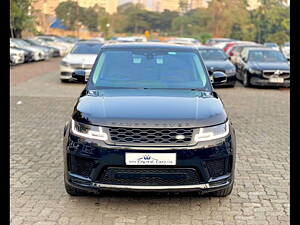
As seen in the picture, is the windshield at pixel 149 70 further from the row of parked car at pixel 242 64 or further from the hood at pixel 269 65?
the hood at pixel 269 65

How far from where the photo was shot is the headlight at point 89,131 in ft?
13.6

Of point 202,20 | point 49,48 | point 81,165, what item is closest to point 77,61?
point 81,165

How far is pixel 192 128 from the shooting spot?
4.14 meters

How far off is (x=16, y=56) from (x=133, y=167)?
1905cm

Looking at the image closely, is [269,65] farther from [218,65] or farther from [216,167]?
[216,167]

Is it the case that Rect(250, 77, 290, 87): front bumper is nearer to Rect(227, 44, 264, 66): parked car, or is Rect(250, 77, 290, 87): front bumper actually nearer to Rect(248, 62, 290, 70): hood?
Rect(248, 62, 290, 70): hood

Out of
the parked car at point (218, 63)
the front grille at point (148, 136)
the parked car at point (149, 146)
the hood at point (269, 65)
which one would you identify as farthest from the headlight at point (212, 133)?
the hood at point (269, 65)

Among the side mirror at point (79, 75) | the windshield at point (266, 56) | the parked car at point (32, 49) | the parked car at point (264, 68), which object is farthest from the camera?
the parked car at point (32, 49)

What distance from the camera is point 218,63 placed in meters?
15.5

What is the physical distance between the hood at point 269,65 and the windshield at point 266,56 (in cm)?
44

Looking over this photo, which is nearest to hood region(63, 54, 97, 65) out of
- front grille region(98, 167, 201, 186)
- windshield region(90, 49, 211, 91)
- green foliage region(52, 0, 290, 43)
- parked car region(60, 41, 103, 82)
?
parked car region(60, 41, 103, 82)

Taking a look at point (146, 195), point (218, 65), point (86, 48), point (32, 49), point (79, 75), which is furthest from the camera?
point (32, 49)

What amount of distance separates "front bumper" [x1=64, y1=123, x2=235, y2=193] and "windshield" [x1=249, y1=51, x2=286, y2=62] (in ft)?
41.0
